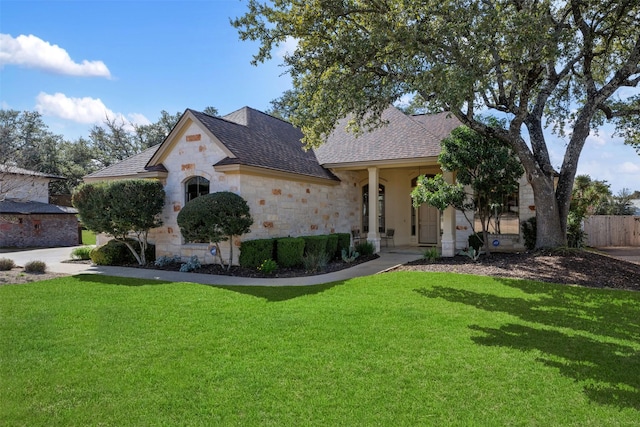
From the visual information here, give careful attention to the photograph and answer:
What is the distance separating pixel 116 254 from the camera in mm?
13398

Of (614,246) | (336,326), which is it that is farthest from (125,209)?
(614,246)

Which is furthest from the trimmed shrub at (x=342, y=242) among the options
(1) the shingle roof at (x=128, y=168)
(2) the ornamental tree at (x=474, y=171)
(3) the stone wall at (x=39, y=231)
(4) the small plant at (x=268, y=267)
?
(3) the stone wall at (x=39, y=231)

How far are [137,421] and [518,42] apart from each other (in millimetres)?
9327

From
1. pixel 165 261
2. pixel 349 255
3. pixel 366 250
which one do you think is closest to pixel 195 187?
pixel 165 261

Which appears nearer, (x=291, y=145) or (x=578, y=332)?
(x=578, y=332)

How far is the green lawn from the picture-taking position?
3.37 metres

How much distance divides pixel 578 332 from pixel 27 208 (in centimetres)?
2656

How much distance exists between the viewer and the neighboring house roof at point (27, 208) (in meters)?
20.9

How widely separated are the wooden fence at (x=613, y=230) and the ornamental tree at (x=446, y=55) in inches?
353

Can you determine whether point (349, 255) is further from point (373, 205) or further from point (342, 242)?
point (373, 205)

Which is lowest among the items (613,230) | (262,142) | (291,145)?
(613,230)

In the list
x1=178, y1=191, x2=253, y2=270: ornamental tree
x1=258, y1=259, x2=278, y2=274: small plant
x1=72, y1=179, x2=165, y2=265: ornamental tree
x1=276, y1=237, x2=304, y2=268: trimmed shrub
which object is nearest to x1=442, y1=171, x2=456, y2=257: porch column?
x1=276, y1=237, x2=304, y2=268: trimmed shrub

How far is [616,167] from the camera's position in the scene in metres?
19.8

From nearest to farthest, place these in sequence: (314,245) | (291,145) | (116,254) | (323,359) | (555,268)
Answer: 1. (323,359)
2. (555,268)
3. (314,245)
4. (116,254)
5. (291,145)
